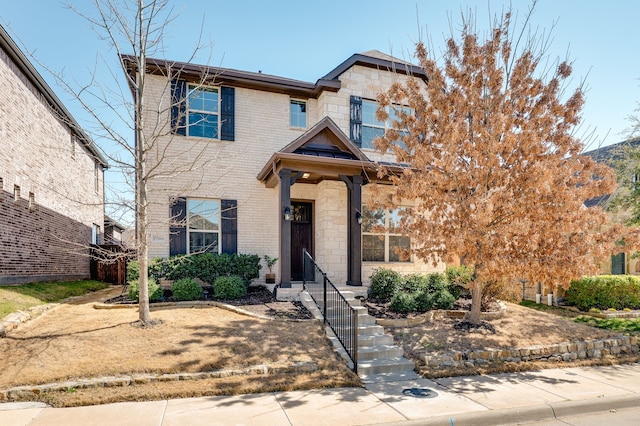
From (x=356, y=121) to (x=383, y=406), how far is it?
8.88 m

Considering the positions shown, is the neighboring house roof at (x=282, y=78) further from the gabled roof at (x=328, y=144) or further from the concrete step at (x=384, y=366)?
the concrete step at (x=384, y=366)

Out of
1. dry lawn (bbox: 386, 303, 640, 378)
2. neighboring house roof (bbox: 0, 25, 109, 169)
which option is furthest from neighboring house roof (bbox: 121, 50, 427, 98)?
dry lawn (bbox: 386, 303, 640, 378)

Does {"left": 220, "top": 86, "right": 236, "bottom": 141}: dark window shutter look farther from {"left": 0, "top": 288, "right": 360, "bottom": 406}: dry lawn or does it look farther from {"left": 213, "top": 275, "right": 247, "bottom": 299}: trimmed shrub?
{"left": 0, "top": 288, "right": 360, "bottom": 406}: dry lawn

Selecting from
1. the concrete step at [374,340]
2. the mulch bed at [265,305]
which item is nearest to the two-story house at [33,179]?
the mulch bed at [265,305]

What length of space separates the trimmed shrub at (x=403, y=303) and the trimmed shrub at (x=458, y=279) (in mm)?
1493

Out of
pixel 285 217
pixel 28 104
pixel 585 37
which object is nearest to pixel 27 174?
pixel 28 104

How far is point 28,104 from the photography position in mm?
11484

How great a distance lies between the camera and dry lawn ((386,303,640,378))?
6.49 m

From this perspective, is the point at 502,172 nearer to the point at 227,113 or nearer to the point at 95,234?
the point at 227,113

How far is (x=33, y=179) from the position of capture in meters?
11.5

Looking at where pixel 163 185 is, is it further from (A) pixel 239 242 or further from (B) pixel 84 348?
(B) pixel 84 348

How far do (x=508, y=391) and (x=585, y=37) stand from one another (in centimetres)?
700

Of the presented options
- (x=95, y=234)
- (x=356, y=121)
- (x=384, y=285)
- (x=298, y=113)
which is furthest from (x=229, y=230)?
(x=95, y=234)

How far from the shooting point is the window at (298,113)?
11977mm
